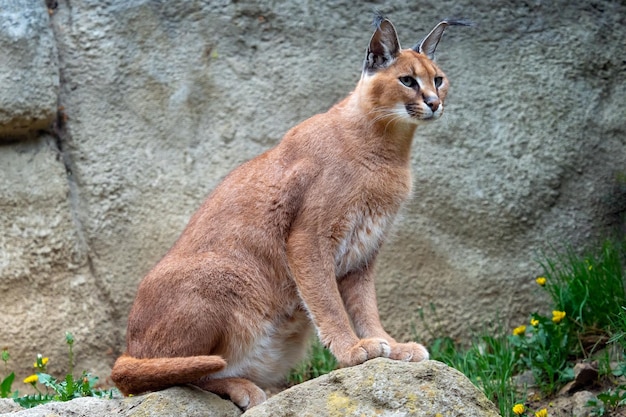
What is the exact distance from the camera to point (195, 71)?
6.61m

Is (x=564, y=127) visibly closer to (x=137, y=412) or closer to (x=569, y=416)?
(x=569, y=416)

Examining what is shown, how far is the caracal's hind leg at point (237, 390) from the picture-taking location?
4.46 metres

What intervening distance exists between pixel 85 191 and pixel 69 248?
1.39 feet

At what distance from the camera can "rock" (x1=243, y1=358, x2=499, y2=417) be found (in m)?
3.87

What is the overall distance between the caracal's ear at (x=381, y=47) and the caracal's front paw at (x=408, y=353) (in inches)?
62.2

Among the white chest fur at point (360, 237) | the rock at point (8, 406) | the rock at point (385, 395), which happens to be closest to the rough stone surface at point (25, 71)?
the rock at point (8, 406)

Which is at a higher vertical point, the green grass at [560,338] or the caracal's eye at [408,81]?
the caracal's eye at [408,81]

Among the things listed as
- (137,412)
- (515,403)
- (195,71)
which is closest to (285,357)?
(137,412)

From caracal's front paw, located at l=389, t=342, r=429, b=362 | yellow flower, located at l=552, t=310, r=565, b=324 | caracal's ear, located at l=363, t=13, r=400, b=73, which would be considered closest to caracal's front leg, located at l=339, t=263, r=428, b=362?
caracal's front paw, located at l=389, t=342, r=429, b=362

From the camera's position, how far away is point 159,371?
4.34 metres

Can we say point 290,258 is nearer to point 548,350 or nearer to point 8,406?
point 8,406

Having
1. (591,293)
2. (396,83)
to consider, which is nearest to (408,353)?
(396,83)

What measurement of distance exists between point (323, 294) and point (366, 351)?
394 millimetres

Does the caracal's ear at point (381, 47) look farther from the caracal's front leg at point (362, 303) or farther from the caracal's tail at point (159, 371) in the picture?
the caracal's tail at point (159, 371)
